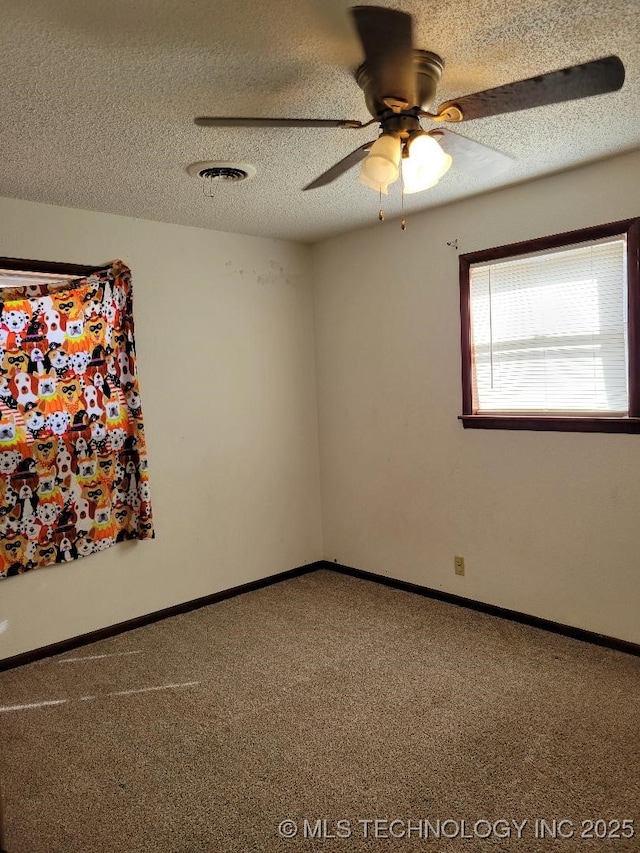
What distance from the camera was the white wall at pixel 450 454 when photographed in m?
3.09

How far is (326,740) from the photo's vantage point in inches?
95.4

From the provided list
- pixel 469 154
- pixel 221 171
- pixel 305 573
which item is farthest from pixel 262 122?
pixel 305 573

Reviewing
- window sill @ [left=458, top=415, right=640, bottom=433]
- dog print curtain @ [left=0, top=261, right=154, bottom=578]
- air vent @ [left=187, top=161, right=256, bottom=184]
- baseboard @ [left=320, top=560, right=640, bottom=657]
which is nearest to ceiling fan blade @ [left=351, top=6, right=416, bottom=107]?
air vent @ [left=187, top=161, right=256, bottom=184]

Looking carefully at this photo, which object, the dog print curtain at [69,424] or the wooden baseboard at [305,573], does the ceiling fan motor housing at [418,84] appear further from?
the wooden baseboard at [305,573]

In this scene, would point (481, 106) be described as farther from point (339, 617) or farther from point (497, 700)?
point (339, 617)

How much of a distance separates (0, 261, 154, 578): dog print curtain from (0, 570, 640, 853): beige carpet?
2.10 feet

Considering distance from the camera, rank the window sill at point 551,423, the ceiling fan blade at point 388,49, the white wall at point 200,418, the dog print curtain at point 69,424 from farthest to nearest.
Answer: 1. the white wall at point 200,418
2. the dog print curtain at point 69,424
3. the window sill at point 551,423
4. the ceiling fan blade at point 388,49

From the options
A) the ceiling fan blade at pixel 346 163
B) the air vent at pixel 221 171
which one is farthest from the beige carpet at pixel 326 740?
the air vent at pixel 221 171

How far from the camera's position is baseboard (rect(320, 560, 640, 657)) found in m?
3.09

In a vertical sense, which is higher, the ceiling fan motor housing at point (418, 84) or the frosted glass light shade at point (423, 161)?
the ceiling fan motor housing at point (418, 84)

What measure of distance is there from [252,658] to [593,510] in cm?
184

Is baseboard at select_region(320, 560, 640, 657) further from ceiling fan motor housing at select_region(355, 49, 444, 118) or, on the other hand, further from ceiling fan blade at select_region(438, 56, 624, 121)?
ceiling fan motor housing at select_region(355, 49, 444, 118)

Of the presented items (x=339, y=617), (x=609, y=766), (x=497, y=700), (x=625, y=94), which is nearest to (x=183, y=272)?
(x=339, y=617)

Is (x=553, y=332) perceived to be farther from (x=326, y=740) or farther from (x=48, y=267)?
(x=48, y=267)
